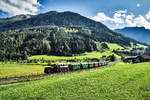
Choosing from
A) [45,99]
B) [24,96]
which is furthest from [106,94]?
[24,96]

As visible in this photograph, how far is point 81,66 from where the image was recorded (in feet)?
246

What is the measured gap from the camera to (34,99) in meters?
17.8

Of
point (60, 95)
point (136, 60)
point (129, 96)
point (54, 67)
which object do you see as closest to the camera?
point (129, 96)

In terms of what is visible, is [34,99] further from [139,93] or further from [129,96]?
[139,93]

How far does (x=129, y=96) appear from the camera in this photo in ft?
55.9

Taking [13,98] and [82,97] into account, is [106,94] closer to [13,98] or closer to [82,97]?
[82,97]

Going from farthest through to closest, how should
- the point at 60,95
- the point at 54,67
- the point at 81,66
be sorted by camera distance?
the point at 81,66 < the point at 54,67 < the point at 60,95

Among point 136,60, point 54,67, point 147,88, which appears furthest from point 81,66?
point 136,60

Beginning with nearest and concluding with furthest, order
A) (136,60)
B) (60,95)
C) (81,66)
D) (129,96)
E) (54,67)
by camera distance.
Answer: (129,96)
(60,95)
(54,67)
(81,66)
(136,60)

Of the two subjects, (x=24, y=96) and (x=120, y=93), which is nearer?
(x=120, y=93)

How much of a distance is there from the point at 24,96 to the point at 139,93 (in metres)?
16.7

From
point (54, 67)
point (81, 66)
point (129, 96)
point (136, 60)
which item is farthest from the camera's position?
point (136, 60)

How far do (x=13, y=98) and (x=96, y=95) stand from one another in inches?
482

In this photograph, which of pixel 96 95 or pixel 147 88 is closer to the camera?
pixel 96 95
